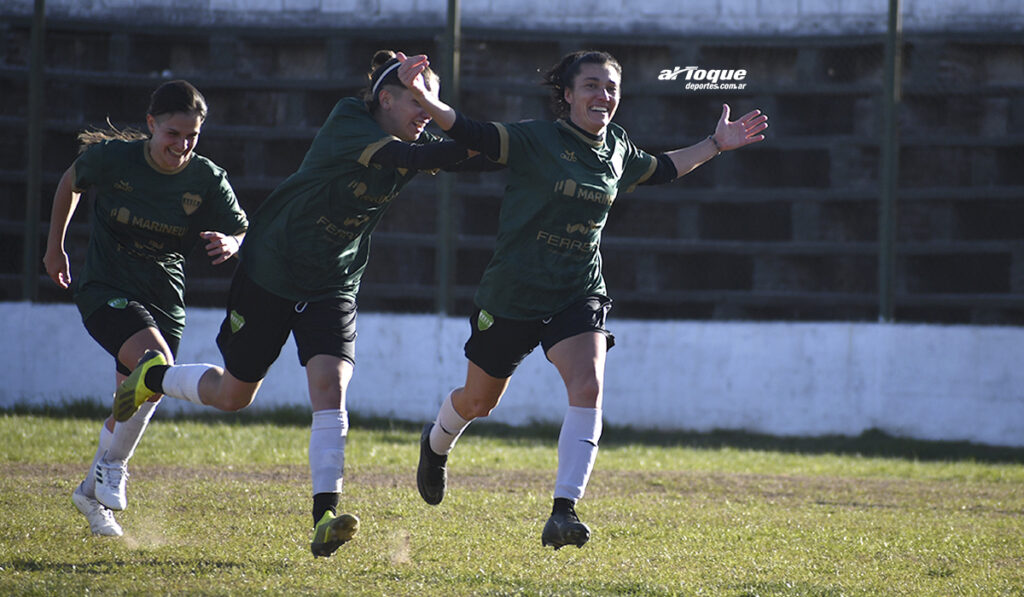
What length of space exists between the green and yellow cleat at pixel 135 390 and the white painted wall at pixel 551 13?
26.2 ft

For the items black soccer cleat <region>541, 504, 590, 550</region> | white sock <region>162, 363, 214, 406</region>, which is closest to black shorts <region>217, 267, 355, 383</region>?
white sock <region>162, 363, 214, 406</region>

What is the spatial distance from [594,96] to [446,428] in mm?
1830

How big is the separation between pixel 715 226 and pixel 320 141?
26.8ft

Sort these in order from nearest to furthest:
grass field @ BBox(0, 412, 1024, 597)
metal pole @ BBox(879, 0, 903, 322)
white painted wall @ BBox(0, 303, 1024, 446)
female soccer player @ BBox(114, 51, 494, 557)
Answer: grass field @ BBox(0, 412, 1024, 597)
female soccer player @ BBox(114, 51, 494, 557)
white painted wall @ BBox(0, 303, 1024, 446)
metal pole @ BBox(879, 0, 903, 322)

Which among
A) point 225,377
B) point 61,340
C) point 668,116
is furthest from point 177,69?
point 225,377

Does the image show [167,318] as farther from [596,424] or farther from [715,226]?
[715,226]

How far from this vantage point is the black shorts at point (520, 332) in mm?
5270

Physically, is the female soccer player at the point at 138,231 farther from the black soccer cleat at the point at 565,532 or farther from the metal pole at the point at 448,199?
the metal pole at the point at 448,199

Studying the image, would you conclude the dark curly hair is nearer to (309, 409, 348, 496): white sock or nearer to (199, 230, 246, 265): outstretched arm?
(199, 230, 246, 265): outstretched arm

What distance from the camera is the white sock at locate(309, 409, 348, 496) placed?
4.96m

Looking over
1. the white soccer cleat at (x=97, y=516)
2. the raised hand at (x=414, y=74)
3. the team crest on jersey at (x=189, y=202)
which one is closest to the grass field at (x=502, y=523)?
the white soccer cleat at (x=97, y=516)

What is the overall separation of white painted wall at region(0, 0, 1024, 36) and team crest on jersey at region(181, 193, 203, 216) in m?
7.33

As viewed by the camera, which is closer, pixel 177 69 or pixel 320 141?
pixel 320 141

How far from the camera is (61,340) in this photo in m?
12.5
